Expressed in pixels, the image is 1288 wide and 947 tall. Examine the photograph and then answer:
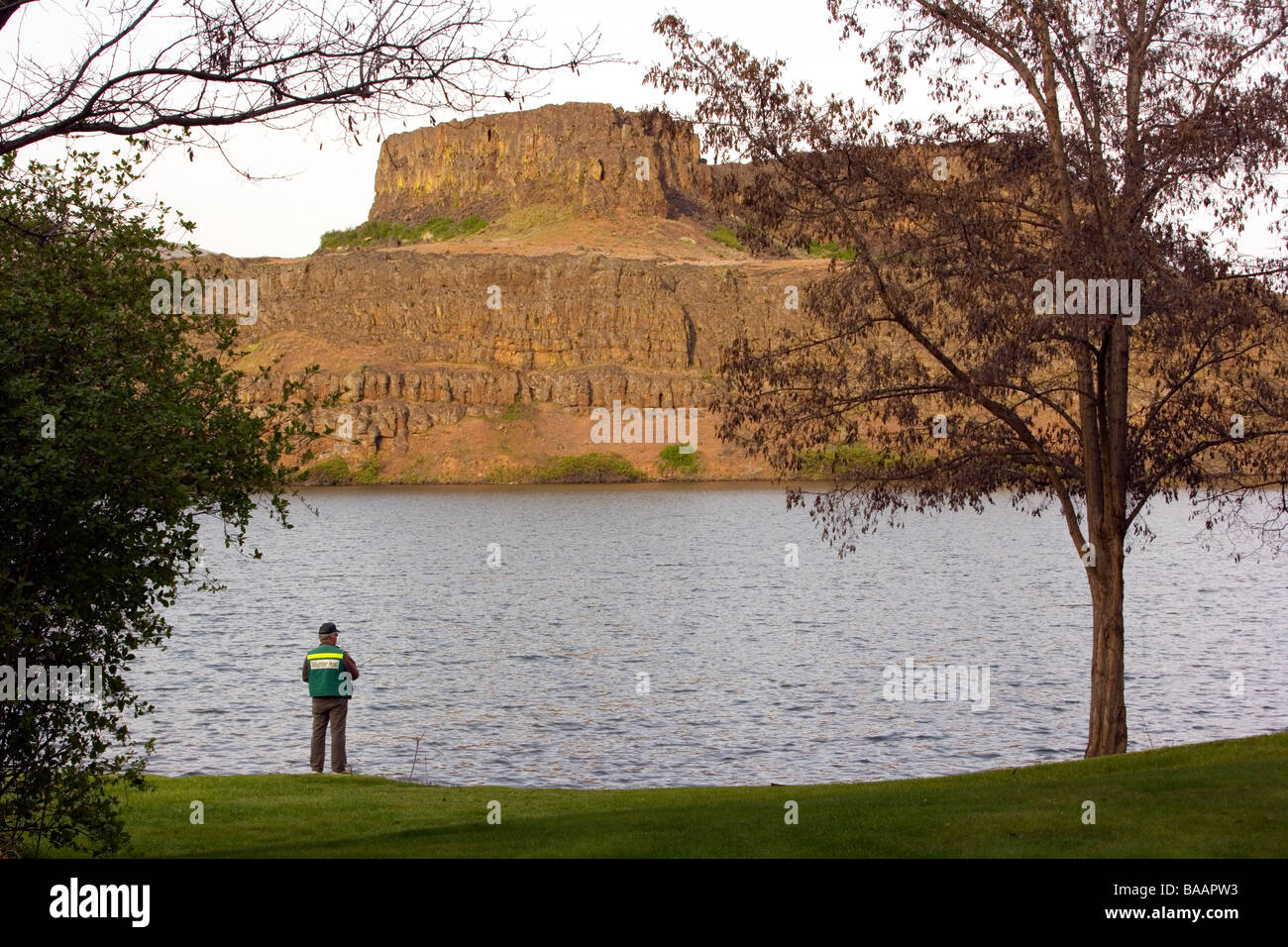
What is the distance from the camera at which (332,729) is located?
19734 millimetres

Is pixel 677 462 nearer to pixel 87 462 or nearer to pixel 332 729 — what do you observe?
pixel 332 729

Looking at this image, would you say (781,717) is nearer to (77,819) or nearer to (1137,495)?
(1137,495)

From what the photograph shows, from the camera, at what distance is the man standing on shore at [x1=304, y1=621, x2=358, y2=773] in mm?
19188

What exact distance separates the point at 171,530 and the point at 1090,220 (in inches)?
499

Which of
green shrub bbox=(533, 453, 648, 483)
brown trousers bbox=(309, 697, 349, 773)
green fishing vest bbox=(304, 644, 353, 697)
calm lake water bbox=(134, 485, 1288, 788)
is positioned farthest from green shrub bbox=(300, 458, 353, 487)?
green fishing vest bbox=(304, 644, 353, 697)

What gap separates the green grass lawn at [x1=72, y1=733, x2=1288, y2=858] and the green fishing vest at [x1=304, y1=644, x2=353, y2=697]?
2.23 metres

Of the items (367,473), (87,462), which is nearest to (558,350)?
(367,473)

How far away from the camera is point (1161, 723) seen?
2831 cm

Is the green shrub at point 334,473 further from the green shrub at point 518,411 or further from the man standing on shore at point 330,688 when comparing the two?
the man standing on shore at point 330,688

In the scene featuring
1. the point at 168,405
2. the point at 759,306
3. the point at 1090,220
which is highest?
the point at 759,306

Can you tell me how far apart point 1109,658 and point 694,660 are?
20700 millimetres

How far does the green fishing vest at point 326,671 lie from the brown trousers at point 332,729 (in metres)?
0.29

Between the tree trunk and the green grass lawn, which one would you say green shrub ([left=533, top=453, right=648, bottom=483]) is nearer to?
the tree trunk

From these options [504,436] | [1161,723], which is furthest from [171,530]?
[504,436]
